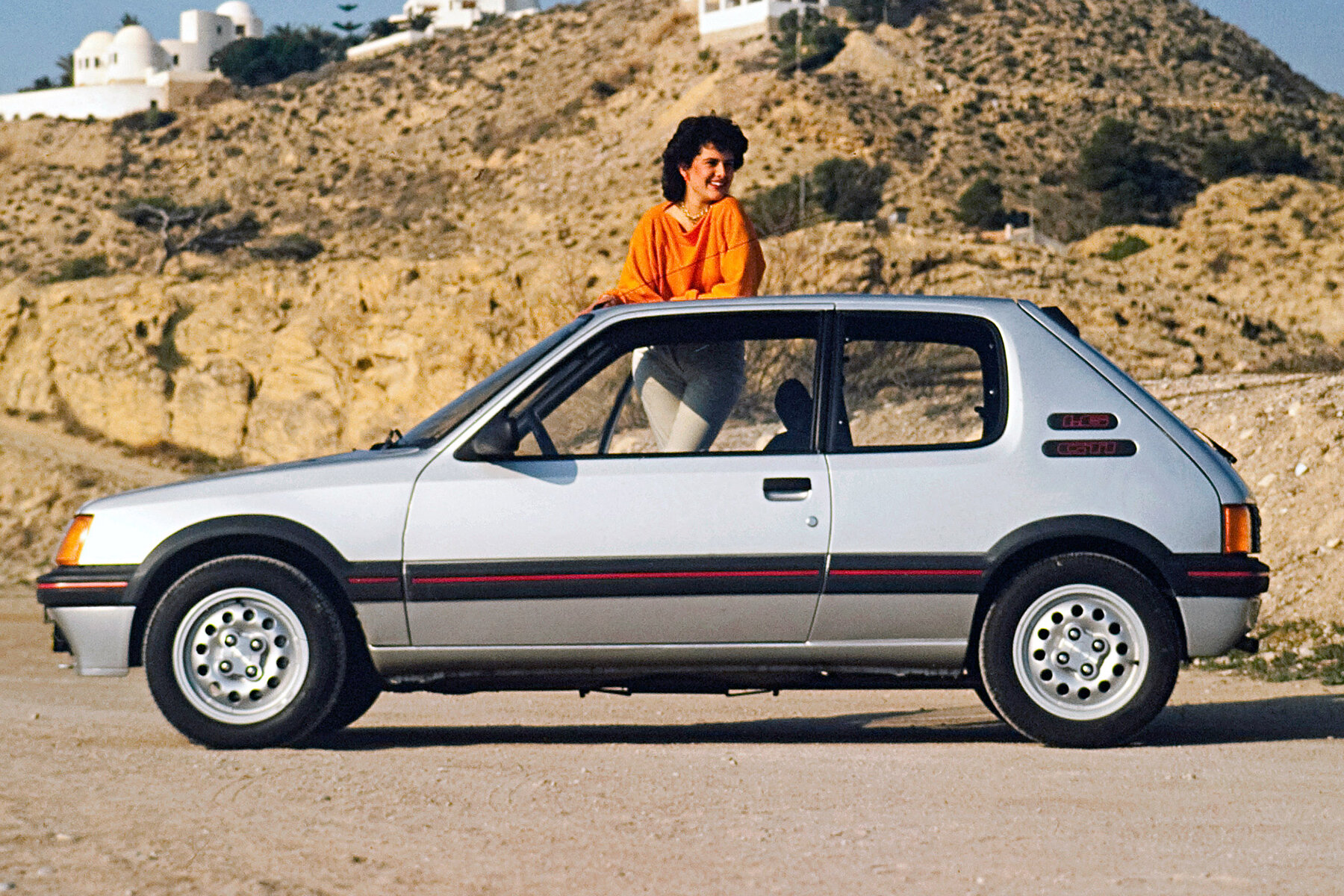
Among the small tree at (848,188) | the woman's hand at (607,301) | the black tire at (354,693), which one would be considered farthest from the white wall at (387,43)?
the black tire at (354,693)

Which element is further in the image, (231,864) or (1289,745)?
(1289,745)

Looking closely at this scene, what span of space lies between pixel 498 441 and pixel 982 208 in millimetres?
49993

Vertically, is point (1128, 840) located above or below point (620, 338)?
below

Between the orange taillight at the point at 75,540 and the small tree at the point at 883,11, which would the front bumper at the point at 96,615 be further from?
the small tree at the point at 883,11

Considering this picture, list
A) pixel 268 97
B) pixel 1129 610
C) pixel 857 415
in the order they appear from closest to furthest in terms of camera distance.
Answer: pixel 1129 610, pixel 857 415, pixel 268 97

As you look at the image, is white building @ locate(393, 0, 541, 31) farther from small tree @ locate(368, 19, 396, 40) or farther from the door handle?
the door handle

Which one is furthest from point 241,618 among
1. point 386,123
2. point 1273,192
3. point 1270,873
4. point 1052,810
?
point 386,123

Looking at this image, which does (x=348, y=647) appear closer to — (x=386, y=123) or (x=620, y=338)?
(x=620, y=338)

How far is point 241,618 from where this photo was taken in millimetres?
6301

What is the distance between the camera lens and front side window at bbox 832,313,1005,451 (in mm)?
6449

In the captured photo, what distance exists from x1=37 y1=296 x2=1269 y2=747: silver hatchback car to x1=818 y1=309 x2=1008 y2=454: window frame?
0.06 ft

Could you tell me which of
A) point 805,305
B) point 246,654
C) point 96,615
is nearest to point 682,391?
point 805,305

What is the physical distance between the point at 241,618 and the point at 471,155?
71.8 m

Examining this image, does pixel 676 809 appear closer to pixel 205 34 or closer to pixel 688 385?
pixel 688 385
